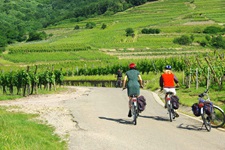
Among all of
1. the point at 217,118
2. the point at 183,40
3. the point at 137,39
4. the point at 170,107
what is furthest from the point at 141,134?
the point at 137,39

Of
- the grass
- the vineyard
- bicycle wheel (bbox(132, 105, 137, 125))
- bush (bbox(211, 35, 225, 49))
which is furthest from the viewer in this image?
bush (bbox(211, 35, 225, 49))

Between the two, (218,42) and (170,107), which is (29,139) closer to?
(170,107)

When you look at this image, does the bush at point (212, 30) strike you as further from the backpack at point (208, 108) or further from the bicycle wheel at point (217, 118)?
the backpack at point (208, 108)

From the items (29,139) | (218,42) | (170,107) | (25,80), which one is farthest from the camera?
(218,42)

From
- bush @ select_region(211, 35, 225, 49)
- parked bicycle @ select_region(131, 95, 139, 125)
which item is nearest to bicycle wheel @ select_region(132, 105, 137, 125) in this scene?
parked bicycle @ select_region(131, 95, 139, 125)

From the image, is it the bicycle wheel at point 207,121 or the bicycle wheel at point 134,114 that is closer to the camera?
the bicycle wheel at point 207,121

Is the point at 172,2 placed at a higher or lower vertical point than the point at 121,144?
higher

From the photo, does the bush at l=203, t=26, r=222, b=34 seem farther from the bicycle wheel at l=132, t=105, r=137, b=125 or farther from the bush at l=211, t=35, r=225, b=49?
the bicycle wheel at l=132, t=105, r=137, b=125

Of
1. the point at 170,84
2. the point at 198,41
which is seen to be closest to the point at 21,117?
the point at 170,84

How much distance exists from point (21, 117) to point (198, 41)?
272 ft

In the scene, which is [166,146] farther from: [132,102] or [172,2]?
[172,2]

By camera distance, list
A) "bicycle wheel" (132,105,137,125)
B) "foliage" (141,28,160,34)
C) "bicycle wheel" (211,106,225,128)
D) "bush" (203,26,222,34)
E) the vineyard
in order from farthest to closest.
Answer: "foliage" (141,28,160,34), "bush" (203,26,222,34), the vineyard, "bicycle wheel" (132,105,137,125), "bicycle wheel" (211,106,225,128)

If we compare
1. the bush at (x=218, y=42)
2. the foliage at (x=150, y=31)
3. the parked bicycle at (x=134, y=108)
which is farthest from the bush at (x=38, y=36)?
the parked bicycle at (x=134, y=108)

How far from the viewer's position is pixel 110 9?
608 ft
